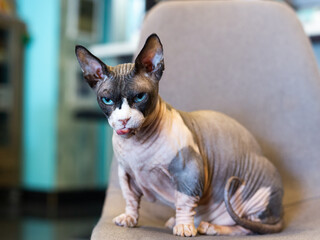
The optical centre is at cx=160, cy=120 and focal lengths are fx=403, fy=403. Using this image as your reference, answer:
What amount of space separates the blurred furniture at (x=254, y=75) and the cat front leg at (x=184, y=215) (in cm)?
26

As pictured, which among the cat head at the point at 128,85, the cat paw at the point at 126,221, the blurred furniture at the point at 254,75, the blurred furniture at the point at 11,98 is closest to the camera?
the cat head at the point at 128,85

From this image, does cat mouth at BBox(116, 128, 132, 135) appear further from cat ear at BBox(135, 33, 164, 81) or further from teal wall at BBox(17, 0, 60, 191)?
teal wall at BBox(17, 0, 60, 191)

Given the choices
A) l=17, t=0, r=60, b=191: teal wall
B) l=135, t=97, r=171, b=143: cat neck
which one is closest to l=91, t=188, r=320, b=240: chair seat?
l=135, t=97, r=171, b=143: cat neck

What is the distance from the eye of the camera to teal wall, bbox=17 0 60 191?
268 cm

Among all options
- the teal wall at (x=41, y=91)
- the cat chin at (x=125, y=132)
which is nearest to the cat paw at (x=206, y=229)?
the cat chin at (x=125, y=132)

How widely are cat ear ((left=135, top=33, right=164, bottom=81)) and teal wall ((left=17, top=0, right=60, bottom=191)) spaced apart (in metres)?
2.08

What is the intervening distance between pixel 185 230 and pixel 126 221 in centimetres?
13

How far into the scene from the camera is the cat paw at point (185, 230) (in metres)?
0.72

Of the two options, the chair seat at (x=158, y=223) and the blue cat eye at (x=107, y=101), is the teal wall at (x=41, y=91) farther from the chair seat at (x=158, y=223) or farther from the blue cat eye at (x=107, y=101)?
the blue cat eye at (x=107, y=101)

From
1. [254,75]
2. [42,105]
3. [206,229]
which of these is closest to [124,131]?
[206,229]

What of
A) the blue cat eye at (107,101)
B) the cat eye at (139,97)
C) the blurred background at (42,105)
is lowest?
the blurred background at (42,105)

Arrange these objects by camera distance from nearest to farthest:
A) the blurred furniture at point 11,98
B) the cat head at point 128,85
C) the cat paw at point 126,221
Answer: the cat head at point 128,85 < the cat paw at point 126,221 < the blurred furniture at point 11,98

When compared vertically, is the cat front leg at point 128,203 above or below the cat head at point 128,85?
below

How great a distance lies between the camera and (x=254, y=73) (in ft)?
3.56
